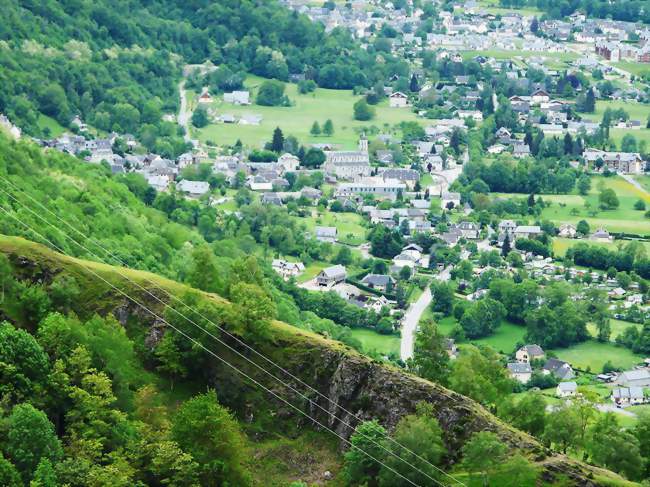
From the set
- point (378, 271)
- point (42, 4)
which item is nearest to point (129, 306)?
point (378, 271)

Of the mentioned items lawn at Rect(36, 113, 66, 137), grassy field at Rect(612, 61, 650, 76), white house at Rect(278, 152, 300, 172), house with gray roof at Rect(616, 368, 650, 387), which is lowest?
grassy field at Rect(612, 61, 650, 76)


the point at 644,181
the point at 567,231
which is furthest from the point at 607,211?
the point at 644,181

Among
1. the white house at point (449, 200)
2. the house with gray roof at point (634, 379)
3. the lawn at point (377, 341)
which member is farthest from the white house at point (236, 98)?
the house with gray roof at point (634, 379)

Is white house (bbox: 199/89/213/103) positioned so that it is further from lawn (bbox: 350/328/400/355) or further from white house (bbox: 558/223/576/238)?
lawn (bbox: 350/328/400/355)

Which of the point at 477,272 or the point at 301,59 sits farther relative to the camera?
the point at 301,59

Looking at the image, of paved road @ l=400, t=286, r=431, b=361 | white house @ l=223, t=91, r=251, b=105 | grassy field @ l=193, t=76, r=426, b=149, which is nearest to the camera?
paved road @ l=400, t=286, r=431, b=361

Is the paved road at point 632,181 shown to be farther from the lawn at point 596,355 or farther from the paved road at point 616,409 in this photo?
the paved road at point 616,409

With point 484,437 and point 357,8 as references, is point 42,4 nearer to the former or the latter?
point 357,8

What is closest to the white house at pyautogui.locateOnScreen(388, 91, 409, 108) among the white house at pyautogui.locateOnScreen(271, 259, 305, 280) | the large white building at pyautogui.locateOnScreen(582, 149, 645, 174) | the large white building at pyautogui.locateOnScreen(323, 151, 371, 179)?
the large white building at pyautogui.locateOnScreen(323, 151, 371, 179)
